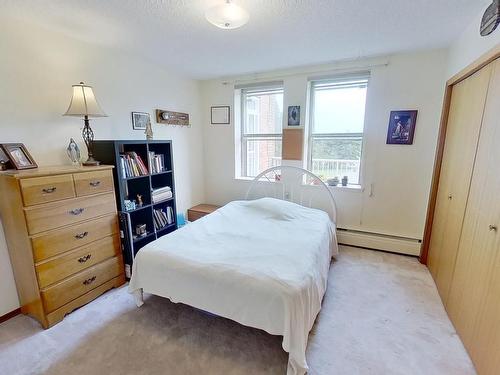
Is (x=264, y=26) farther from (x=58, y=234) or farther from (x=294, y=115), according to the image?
(x=58, y=234)

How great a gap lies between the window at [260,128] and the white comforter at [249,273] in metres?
1.52

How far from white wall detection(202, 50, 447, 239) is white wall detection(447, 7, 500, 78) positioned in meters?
0.22

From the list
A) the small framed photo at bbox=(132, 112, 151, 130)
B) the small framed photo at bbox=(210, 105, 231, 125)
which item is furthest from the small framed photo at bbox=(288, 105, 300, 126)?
the small framed photo at bbox=(132, 112, 151, 130)

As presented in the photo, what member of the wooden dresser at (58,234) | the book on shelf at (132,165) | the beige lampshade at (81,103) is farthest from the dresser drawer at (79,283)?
the beige lampshade at (81,103)

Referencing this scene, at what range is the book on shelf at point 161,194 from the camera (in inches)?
106

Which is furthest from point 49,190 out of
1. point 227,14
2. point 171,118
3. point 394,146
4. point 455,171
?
point 394,146

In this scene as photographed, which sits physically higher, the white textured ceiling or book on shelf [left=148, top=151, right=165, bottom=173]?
the white textured ceiling

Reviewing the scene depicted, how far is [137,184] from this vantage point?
2.66 meters

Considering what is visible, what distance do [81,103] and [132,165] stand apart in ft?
2.19

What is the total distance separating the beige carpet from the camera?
4.89 ft

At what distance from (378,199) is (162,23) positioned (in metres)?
2.92

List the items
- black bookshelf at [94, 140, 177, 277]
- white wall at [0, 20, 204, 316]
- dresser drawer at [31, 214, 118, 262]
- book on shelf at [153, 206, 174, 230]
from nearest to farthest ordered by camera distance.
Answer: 1. dresser drawer at [31, 214, 118, 262]
2. white wall at [0, 20, 204, 316]
3. black bookshelf at [94, 140, 177, 277]
4. book on shelf at [153, 206, 174, 230]

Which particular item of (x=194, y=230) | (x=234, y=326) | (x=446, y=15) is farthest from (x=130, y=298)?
(x=446, y=15)

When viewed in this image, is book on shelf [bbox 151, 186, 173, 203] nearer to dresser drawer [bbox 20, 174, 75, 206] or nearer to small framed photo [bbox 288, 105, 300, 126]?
dresser drawer [bbox 20, 174, 75, 206]
